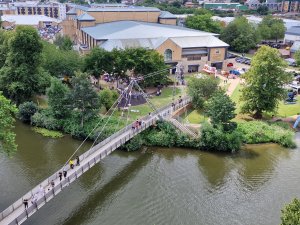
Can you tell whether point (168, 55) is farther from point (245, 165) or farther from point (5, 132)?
point (5, 132)

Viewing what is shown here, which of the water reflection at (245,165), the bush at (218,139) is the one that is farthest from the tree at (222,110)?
the water reflection at (245,165)

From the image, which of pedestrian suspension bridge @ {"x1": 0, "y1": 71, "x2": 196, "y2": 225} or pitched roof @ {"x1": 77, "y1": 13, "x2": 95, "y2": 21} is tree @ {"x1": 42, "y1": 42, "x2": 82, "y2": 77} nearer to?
pedestrian suspension bridge @ {"x1": 0, "y1": 71, "x2": 196, "y2": 225}

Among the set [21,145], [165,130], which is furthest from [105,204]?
[21,145]

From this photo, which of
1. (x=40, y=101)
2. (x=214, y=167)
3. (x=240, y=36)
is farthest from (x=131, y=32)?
(x=214, y=167)

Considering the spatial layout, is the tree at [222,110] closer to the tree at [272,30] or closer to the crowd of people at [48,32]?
the tree at [272,30]

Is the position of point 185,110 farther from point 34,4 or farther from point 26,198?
point 34,4
